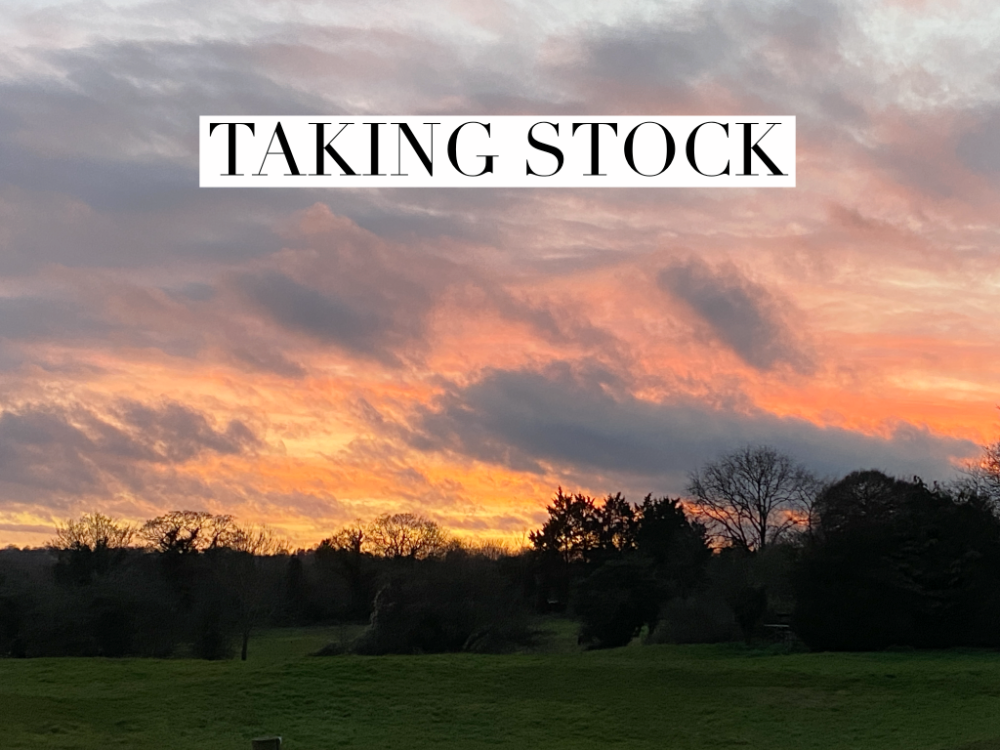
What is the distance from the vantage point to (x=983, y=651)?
114ft

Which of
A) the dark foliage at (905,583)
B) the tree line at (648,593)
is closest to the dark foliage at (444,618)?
the tree line at (648,593)

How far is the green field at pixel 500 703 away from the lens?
22.7m

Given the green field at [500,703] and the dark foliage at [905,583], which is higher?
the dark foliage at [905,583]

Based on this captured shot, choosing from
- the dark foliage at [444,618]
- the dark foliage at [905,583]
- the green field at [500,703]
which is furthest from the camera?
the dark foliage at [444,618]

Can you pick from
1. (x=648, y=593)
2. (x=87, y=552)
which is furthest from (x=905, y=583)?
(x=87, y=552)

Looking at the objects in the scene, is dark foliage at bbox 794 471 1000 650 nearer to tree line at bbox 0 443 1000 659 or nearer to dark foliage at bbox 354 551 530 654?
tree line at bbox 0 443 1000 659

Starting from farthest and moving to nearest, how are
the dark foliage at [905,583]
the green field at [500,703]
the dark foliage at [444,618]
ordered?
the dark foliage at [444,618], the dark foliage at [905,583], the green field at [500,703]

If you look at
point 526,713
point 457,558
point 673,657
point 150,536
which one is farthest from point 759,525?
point 526,713

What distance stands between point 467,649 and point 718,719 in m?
15.0

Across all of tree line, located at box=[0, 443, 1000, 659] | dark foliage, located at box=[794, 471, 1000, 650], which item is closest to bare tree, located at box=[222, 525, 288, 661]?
tree line, located at box=[0, 443, 1000, 659]

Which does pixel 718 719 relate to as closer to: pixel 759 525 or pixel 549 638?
pixel 549 638

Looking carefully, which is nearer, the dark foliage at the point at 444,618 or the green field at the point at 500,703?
the green field at the point at 500,703

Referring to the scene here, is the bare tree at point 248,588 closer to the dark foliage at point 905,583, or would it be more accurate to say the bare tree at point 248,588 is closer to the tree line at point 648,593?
the tree line at point 648,593

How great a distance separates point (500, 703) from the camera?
84.8 ft
